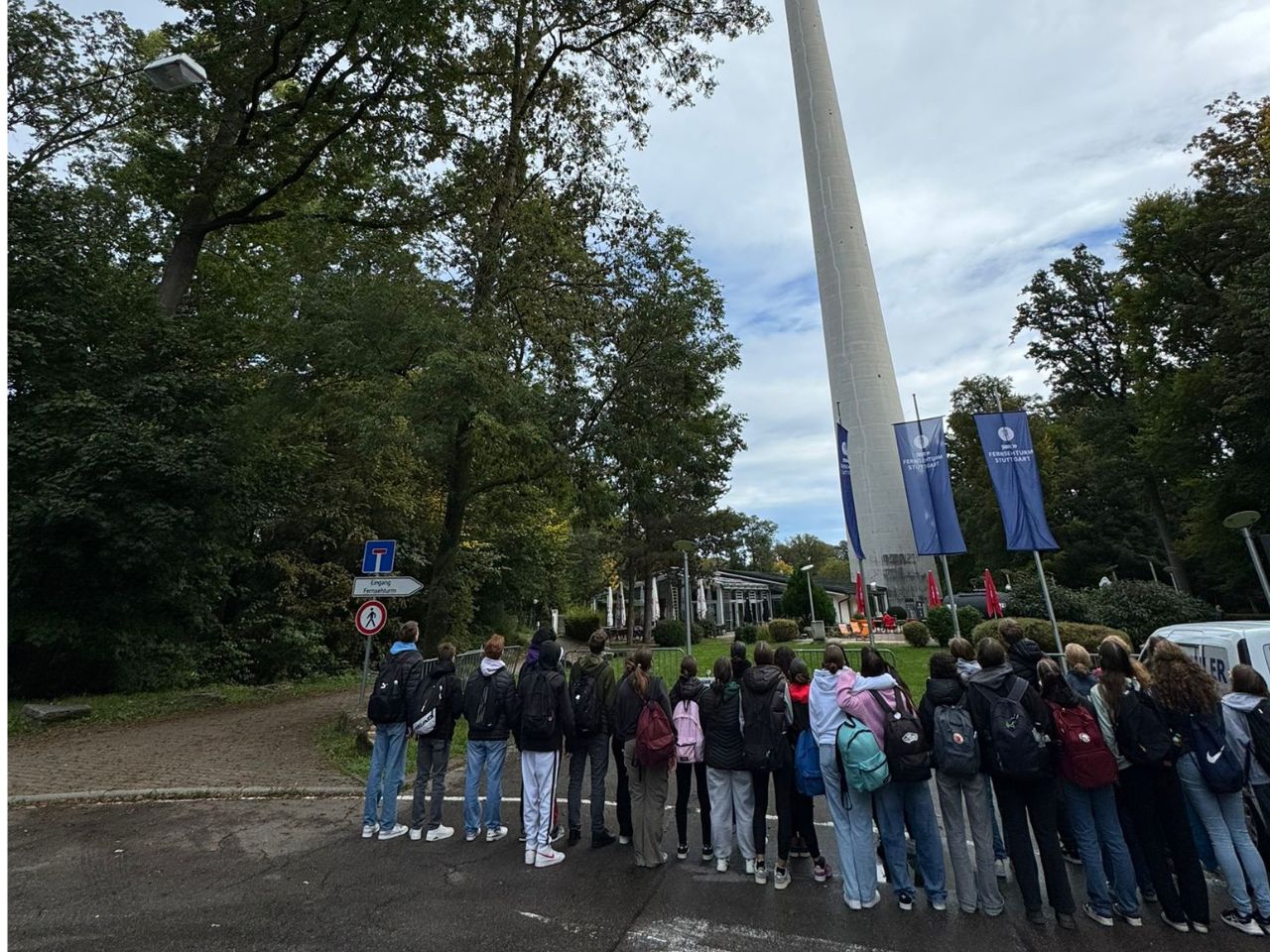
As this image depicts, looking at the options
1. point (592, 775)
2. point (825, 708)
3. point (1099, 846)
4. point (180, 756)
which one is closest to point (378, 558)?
point (180, 756)

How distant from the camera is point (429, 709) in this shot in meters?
6.21

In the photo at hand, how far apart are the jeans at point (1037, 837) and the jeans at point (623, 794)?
300cm

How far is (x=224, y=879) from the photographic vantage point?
17.3 feet

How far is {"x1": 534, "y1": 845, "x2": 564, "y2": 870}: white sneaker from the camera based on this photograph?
17.9 feet

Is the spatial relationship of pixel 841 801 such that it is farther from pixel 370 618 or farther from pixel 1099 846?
pixel 370 618

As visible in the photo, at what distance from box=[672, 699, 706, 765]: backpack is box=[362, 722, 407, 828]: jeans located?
9.32ft

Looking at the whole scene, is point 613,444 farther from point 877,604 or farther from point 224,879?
point 877,604

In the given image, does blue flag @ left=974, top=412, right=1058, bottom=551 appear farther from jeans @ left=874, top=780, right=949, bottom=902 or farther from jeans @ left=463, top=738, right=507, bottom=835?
jeans @ left=463, top=738, right=507, bottom=835

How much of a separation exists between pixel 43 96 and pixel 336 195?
20.2 feet

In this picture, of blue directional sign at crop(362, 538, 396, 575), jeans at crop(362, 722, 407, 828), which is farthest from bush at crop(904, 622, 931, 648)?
jeans at crop(362, 722, 407, 828)

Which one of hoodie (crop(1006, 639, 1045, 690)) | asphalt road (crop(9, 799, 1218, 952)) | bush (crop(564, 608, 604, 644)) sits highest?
bush (crop(564, 608, 604, 644))

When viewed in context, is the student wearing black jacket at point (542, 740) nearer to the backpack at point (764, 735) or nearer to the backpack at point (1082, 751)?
the backpack at point (764, 735)

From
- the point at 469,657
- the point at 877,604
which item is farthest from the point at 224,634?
the point at 877,604

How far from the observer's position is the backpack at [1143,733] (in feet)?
14.4
